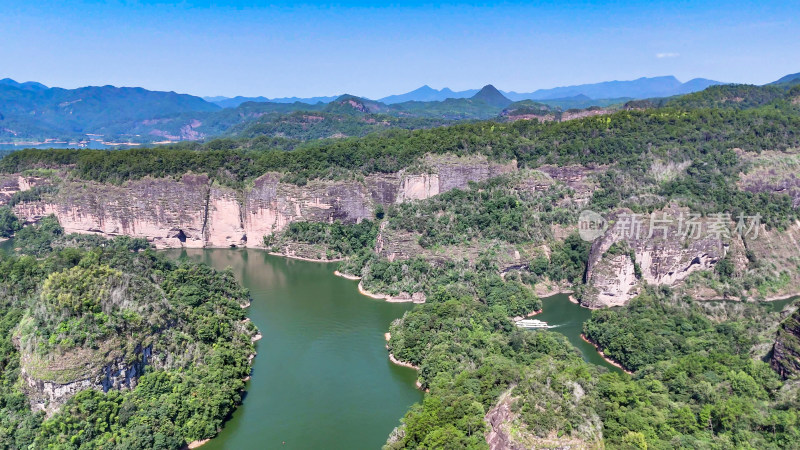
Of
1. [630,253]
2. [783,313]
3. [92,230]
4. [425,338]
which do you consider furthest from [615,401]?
[92,230]

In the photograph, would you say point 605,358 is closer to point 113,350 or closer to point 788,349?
A: point 788,349

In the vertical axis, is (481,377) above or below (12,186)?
below

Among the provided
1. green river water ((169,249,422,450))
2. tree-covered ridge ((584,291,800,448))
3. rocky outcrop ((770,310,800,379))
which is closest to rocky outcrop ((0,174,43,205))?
green river water ((169,249,422,450))

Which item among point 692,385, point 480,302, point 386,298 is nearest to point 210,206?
point 386,298

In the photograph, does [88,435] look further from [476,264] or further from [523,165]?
[523,165]

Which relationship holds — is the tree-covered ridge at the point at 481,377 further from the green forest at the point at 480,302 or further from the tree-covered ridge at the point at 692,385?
the tree-covered ridge at the point at 692,385

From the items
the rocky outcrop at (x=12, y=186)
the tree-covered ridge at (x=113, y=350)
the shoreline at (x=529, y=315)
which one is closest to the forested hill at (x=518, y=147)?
the rocky outcrop at (x=12, y=186)
